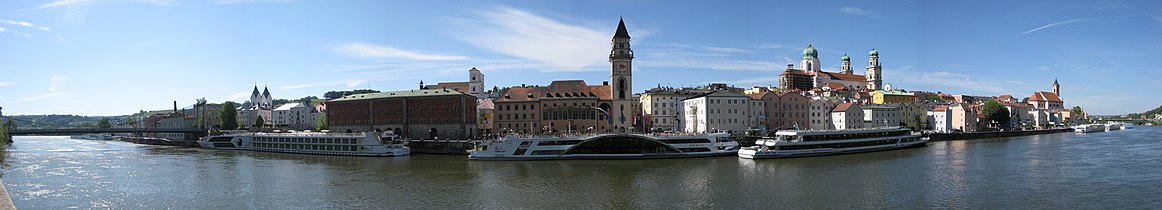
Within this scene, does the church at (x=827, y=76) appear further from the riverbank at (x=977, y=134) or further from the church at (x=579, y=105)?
the church at (x=579, y=105)

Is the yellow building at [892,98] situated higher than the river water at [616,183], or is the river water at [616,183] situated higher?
the yellow building at [892,98]

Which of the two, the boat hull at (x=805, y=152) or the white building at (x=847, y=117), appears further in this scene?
the white building at (x=847, y=117)

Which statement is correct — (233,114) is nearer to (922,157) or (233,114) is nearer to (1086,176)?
(922,157)

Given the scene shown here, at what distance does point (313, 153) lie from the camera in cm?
7512

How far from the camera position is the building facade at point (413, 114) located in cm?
8388

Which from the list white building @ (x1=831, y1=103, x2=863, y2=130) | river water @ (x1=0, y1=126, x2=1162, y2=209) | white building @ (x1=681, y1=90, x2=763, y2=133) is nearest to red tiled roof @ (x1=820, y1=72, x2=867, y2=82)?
white building @ (x1=831, y1=103, x2=863, y2=130)

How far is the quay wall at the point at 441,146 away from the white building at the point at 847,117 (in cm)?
5338

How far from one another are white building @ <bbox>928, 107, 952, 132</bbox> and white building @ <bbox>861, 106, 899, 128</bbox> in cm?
1066

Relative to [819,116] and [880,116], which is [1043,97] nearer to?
[880,116]

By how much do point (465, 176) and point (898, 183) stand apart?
1100 inches

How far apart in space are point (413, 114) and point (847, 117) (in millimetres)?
57671

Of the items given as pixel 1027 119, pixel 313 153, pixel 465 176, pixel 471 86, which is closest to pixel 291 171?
pixel 465 176

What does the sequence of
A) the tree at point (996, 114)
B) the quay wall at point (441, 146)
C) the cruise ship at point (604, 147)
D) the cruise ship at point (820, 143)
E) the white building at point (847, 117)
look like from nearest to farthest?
the cruise ship at point (820, 143)
the cruise ship at point (604, 147)
the quay wall at point (441, 146)
the white building at point (847, 117)
the tree at point (996, 114)

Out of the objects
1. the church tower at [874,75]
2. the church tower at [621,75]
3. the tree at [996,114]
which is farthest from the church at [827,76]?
the church tower at [621,75]
